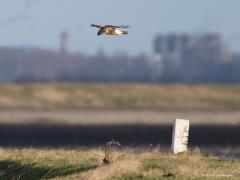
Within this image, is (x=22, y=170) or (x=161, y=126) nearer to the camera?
(x=22, y=170)

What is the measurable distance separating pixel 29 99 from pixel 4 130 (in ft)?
108

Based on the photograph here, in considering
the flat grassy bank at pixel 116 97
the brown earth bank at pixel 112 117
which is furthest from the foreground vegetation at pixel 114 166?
the flat grassy bank at pixel 116 97

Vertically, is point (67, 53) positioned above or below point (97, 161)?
above

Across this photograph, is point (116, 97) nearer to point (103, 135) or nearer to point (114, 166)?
point (103, 135)

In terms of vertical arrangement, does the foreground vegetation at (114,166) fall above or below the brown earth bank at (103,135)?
below

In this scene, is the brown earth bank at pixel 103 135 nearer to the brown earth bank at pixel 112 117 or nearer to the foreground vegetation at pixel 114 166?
the brown earth bank at pixel 112 117

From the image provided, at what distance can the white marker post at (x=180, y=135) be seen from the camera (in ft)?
108

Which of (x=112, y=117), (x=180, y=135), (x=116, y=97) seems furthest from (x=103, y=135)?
(x=116, y=97)

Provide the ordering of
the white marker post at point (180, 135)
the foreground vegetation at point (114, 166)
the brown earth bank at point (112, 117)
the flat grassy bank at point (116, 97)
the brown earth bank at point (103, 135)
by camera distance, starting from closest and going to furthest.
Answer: the foreground vegetation at point (114, 166) → the white marker post at point (180, 135) → the brown earth bank at point (103, 135) → the brown earth bank at point (112, 117) → the flat grassy bank at point (116, 97)

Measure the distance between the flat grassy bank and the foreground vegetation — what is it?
209ft

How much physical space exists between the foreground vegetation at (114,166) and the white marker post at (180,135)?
73 centimetres

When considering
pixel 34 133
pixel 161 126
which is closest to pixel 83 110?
pixel 161 126

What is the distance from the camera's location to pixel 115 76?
18375 cm

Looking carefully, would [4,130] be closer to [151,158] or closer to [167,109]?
[167,109]
